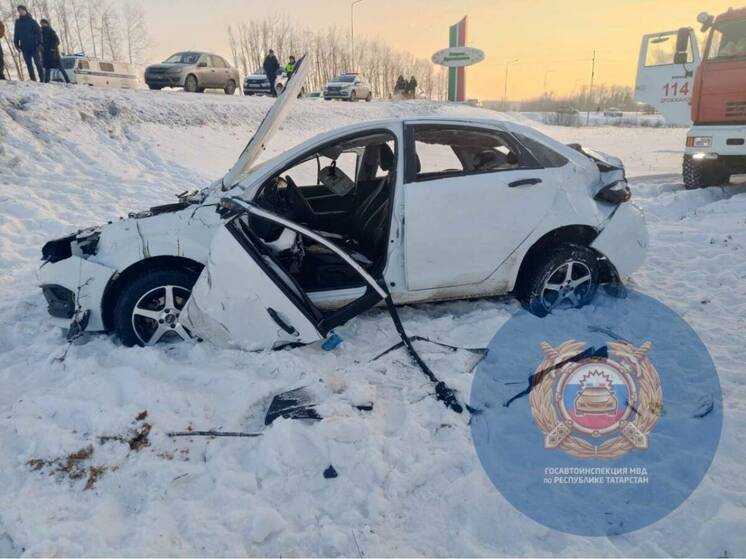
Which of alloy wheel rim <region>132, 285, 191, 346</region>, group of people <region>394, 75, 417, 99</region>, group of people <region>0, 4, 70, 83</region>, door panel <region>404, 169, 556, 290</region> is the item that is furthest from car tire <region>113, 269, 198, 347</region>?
group of people <region>394, 75, 417, 99</region>

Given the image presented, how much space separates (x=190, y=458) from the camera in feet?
8.20

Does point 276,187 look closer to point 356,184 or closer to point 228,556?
point 356,184

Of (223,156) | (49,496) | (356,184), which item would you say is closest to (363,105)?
(223,156)

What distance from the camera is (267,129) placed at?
3.82 m

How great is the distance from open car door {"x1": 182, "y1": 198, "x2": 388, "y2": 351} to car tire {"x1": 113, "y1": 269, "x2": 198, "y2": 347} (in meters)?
0.29

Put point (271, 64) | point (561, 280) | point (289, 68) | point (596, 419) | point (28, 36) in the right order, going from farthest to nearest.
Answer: point (271, 64), point (289, 68), point (28, 36), point (561, 280), point (596, 419)

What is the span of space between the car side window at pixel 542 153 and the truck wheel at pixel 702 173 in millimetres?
7206

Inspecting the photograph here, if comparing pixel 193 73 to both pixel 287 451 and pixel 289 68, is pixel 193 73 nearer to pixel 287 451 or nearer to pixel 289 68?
pixel 289 68

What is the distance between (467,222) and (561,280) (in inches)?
37.9

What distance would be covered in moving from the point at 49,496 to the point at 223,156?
489 inches

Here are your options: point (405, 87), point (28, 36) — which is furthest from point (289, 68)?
point (405, 87)

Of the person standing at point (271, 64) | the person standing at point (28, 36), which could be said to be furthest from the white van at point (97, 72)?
the person standing at point (271, 64)

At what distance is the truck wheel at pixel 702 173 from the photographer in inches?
366

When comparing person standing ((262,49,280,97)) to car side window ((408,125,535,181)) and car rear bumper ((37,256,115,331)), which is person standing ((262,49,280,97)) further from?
car rear bumper ((37,256,115,331))
